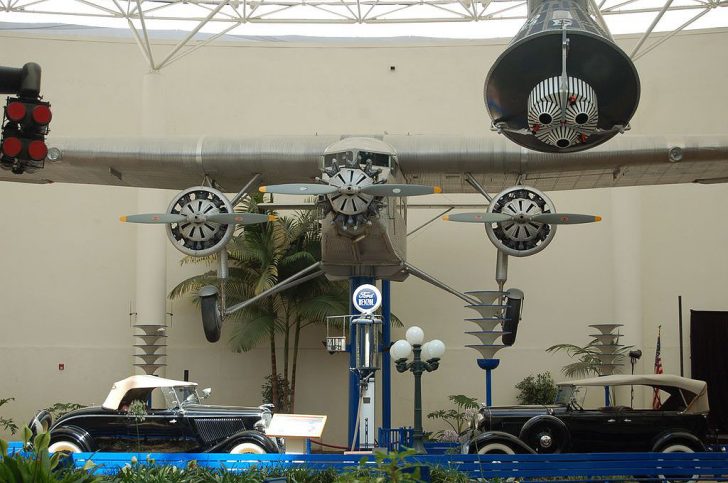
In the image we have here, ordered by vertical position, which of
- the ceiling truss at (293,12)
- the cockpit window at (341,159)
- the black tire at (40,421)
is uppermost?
the ceiling truss at (293,12)

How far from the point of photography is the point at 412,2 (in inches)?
938

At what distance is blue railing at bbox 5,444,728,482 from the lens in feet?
31.6

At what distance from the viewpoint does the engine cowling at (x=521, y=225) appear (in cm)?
1611

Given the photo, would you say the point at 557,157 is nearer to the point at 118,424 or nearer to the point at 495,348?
the point at 495,348

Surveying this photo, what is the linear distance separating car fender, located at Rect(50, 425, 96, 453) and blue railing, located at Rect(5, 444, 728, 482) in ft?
7.20

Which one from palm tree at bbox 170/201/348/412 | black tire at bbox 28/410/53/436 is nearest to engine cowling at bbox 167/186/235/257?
palm tree at bbox 170/201/348/412

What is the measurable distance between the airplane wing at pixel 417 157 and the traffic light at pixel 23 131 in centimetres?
1015

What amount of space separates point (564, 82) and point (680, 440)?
578 cm

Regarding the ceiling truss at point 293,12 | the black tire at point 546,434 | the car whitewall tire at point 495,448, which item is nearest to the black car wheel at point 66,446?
the car whitewall tire at point 495,448

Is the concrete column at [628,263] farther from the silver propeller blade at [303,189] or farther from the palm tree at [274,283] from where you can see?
the silver propeller blade at [303,189]

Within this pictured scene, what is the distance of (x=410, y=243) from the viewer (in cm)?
2284

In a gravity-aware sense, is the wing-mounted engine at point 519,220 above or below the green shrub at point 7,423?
above

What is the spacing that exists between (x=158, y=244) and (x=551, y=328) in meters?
9.61

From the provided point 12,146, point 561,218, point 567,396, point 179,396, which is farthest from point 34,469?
point 561,218
